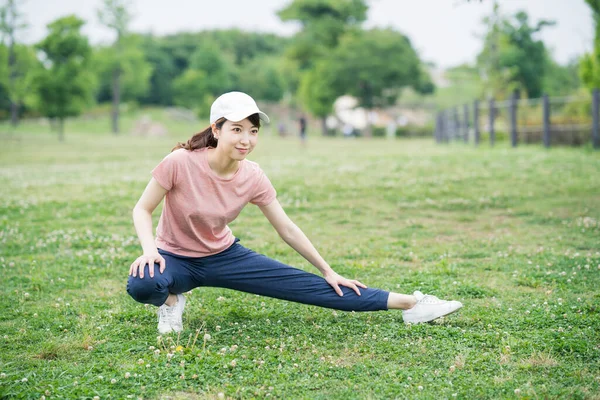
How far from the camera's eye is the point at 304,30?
3538 inches

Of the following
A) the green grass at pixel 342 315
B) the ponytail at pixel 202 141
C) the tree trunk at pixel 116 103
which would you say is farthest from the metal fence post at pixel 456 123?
the tree trunk at pixel 116 103

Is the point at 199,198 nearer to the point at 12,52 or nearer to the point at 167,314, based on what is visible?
the point at 167,314

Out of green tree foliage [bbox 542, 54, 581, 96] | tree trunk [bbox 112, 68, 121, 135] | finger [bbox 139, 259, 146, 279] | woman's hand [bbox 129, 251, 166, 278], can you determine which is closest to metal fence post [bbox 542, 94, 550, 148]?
woman's hand [bbox 129, 251, 166, 278]

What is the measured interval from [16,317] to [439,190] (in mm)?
10106

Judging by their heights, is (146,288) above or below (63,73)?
below

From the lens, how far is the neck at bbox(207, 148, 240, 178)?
5.02 meters

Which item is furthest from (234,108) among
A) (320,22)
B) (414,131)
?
(320,22)

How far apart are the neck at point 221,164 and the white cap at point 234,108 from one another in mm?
313

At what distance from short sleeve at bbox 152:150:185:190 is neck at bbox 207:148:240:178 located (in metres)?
0.28

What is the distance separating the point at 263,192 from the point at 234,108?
0.87 metres

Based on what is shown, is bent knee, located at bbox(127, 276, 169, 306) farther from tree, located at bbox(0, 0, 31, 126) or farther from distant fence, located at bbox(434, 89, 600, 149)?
tree, located at bbox(0, 0, 31, 126)

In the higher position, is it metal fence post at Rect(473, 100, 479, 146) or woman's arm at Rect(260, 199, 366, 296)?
metal fence post at Rect(473, 100, 479, 146)

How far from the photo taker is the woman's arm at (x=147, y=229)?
189 inches

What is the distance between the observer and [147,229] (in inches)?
194
